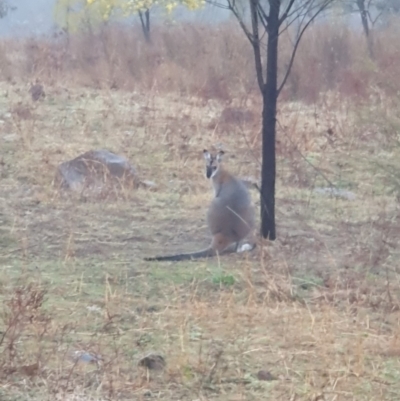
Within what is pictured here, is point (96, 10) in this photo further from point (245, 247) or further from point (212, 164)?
point (245, 247)

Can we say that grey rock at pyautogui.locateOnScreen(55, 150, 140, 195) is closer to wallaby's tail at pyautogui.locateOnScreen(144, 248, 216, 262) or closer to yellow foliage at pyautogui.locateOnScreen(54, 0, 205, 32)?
wallaby's tail at pyautogui.locateOnScreen(144, 248, 216, 262)

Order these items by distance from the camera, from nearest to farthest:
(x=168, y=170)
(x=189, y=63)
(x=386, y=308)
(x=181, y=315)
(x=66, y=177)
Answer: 1. (x=181, y=315)
2. (x=386, y=308)
3. (x=66, y=177)
4. (x=168, y=170)
5. (x=189, y=63)

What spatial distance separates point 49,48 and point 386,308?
1809 cm

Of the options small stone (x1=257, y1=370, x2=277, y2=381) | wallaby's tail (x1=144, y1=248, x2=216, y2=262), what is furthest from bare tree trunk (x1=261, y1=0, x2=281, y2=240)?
small stone (x1=257, y1=370, x2=277, y2=381)

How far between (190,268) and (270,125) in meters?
1.50

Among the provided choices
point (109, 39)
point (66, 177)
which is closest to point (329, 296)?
point (66, 177)

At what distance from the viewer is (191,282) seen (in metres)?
6.79

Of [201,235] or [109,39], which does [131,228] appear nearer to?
[201,235]

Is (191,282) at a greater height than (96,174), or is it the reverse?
(96,174)

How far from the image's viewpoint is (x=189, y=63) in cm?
2083

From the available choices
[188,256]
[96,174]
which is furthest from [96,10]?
[188,256]

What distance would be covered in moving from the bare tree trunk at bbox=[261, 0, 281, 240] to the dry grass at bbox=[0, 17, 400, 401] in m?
0.23

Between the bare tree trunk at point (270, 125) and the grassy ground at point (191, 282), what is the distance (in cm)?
24

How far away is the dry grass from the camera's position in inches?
188
